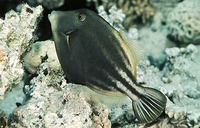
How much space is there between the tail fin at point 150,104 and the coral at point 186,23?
2415 millimetres

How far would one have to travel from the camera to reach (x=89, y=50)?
1.64m

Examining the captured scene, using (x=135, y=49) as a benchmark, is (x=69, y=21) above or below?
above

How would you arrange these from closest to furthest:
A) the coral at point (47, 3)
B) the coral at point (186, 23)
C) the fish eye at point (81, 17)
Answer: the fish eye at point (81, 17)
the coral at point (47, 3)
the coral at point (186, 23)

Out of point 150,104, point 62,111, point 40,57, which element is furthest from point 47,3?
point 150,104

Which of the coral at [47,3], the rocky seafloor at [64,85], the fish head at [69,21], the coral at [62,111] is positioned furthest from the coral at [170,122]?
the coral at [47,3]

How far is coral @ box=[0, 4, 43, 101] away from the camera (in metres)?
1.80

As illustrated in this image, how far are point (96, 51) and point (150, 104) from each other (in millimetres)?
730

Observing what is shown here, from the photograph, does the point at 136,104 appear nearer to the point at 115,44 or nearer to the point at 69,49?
the point at 115,44

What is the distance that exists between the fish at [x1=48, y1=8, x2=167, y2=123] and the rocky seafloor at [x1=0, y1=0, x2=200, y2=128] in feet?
0.39

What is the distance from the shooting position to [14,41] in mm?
2020

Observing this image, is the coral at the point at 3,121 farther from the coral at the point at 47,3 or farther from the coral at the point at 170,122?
the coral at the point at 47,3

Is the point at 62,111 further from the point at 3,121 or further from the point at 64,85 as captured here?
the point at 3,121

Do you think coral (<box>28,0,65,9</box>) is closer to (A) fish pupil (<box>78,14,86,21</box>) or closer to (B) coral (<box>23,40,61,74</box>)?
(B) coral (<box>23,40,61,74</box>)

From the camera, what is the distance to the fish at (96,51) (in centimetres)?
163
